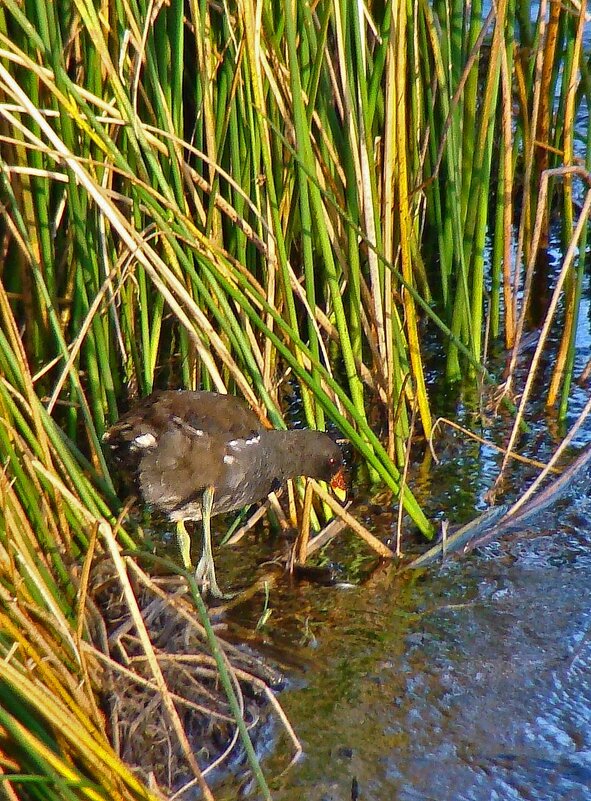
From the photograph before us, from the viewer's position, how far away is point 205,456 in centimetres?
299

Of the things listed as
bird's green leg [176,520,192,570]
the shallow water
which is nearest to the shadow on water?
the shallow water

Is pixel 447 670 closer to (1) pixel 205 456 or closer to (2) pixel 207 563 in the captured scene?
(2) pixel 207 563

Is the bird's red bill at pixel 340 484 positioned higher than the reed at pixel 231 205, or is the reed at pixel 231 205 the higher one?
the reed at pixel 231 205

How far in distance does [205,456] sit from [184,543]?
328 millimetres

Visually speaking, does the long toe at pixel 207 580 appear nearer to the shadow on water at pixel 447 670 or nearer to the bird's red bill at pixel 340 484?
the shadow on water at pixel 447 670

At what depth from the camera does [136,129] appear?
2.64m

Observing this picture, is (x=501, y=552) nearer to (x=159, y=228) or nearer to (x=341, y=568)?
(x=341, y=568)

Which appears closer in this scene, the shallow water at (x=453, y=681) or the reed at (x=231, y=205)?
the shallow water at (x=453, y=681)

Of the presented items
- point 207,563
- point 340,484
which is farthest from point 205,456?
point 340,484

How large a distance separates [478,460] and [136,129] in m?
1.63

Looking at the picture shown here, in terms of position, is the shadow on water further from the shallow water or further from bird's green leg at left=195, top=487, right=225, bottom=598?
bird's green leg at left=195, top=487, right=225, bottom=598

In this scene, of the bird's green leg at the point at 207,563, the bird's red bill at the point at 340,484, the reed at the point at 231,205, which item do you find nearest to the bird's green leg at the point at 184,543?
the bird's green leg at the point at 207,563

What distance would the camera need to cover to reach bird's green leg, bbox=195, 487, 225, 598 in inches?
118

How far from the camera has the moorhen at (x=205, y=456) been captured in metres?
2.80
